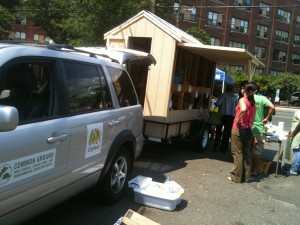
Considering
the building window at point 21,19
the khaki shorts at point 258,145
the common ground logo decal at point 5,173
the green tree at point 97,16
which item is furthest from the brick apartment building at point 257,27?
the common ground logo decal at point 5,173

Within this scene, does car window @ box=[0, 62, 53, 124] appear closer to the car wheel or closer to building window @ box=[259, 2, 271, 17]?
the car wheel

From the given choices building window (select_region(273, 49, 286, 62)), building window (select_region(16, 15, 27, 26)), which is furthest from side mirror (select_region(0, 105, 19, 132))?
building window (select_region(273, 49, 286, 62))

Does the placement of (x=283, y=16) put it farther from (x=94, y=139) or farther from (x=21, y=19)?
(x=94, y=139)

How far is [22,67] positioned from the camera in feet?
10.5

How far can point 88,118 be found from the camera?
3.97m

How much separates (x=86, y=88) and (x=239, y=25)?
174 feet

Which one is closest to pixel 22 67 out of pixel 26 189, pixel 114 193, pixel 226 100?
pixel 26 189

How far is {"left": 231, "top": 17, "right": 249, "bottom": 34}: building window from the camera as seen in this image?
53.2 meters

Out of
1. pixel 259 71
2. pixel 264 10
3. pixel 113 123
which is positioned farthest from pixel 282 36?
pixel 113 123

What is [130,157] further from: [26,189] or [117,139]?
[26,189]

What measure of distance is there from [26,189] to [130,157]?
235 cm

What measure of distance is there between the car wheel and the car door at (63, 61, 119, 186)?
1.18ft

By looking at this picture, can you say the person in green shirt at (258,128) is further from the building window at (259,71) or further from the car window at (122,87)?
the building window at (259,71)

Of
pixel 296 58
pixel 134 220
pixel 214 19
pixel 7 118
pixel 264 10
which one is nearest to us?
pixel 7 118
